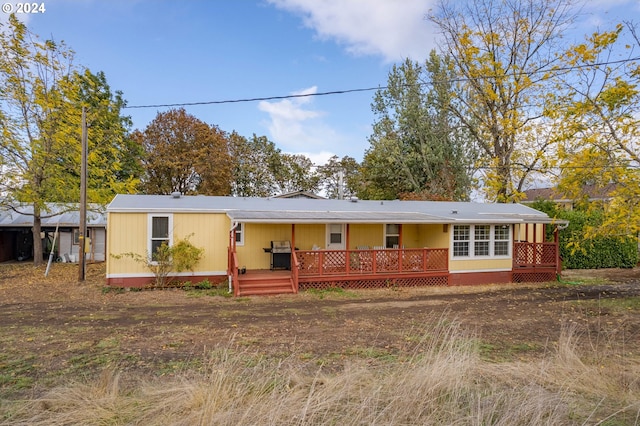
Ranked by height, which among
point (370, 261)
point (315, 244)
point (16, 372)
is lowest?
point (16, 372)

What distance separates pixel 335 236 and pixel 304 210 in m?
1.66

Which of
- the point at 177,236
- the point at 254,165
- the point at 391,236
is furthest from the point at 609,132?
the point at 254,165

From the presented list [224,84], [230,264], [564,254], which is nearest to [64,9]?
[224,84]

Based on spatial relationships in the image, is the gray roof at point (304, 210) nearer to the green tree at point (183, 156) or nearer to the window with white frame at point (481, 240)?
the window with white frame at point (481, 240)

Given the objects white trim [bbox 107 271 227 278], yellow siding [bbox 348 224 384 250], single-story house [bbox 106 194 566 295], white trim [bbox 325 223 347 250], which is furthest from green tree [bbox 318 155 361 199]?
Result: white trim [bbox 107 271 227 278]

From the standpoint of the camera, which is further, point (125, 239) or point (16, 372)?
point (125, 239)

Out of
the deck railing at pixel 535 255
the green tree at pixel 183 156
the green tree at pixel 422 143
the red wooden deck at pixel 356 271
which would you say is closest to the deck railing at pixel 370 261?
the red wooden deck at pixel 356 271

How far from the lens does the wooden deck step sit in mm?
11742

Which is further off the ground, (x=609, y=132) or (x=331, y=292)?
(x=609, y=132)

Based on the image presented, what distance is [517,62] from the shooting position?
67.5 feet

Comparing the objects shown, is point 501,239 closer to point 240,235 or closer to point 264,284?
point 264,284

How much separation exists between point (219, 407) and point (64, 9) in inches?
551

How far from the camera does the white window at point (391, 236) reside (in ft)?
50.9

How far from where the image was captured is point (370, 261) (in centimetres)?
1327
